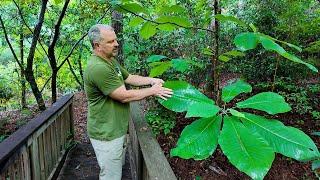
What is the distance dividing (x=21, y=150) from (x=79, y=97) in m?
10.4

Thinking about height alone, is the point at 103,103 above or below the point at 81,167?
above

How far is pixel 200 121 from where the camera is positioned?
994 mm

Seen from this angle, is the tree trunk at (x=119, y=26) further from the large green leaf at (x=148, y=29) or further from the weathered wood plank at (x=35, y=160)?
the large green leaf at (x=148, y=29)

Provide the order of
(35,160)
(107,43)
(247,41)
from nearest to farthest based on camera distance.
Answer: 1. (247,41)
2. (107,43)
3. (35,160)

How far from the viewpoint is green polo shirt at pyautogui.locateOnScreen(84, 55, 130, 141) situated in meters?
2.71

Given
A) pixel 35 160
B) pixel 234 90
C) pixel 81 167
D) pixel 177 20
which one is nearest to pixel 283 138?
pixel 234 90

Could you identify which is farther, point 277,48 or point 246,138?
point 277,48

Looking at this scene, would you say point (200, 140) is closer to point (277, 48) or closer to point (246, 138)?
point (246, 138)

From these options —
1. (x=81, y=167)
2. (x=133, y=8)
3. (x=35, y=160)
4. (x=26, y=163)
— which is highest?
(x=133, y=8)

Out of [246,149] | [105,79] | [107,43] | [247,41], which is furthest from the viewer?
[107,43]

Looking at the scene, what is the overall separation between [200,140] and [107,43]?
203cm

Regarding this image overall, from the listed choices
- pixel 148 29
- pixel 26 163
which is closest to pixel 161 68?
pixel 148 29

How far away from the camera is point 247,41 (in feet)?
3.69

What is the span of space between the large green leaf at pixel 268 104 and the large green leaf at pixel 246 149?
0.38ft
